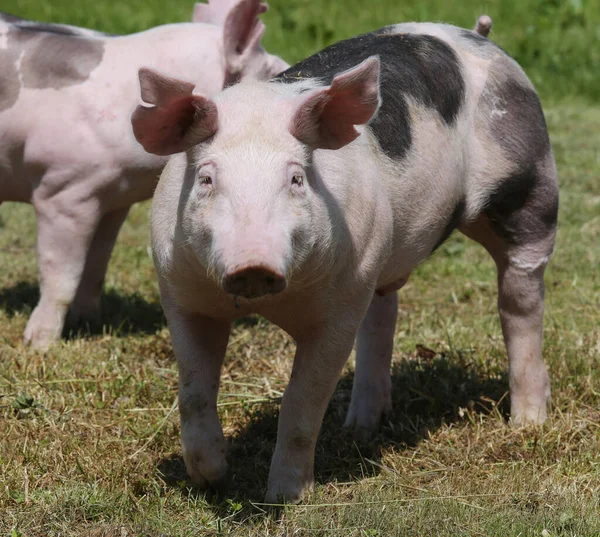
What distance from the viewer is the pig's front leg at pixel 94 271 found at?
549cm

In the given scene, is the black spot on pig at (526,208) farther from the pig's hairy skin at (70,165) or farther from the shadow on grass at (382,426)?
the pig's hairy skin at (70,165)

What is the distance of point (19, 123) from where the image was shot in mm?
4883

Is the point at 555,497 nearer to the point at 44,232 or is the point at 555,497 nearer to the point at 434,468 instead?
the point at 434,468

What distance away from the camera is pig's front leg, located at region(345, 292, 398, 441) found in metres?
4.21

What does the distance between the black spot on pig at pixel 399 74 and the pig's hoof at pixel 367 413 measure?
1.11 meters

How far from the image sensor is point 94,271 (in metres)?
5.52

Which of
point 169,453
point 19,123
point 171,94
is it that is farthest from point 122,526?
point 19,123

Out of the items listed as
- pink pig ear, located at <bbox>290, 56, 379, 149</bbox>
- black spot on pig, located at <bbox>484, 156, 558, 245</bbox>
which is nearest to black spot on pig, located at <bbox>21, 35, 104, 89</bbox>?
black spot on pig, located at <bbox>484, 156, 558, 245</bbox>

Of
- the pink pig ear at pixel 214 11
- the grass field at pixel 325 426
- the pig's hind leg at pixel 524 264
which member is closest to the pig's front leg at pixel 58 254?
the grass field at pixel 325 426

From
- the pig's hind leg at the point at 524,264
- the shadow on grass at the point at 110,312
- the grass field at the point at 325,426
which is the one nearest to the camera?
the grass field at the point at 325,426

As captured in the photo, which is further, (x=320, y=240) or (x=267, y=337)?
(x=267, y=337)

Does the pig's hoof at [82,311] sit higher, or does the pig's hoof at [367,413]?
the pig's hoof at [367,413]

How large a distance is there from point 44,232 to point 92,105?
24.6 inches

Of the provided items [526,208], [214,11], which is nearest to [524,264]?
[526,208]
